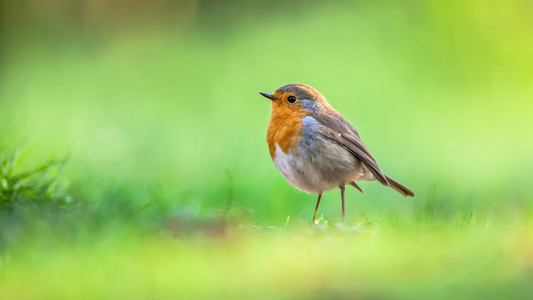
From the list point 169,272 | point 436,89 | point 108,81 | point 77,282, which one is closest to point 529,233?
point 169,272

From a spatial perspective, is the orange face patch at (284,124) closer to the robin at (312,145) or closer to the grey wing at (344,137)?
the robin at (312,145)

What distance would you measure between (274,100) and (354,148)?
71 cm

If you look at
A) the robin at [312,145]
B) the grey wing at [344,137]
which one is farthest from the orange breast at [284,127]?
the grey wing at [344,137]

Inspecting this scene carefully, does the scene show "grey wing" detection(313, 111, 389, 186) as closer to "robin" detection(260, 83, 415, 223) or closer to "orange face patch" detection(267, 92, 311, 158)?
"robin" detection(260, 83, 415, 223)

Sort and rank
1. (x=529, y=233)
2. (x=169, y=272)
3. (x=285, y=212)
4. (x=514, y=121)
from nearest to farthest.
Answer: (x=169, y=272) → (x=529, y=233) → (x=285, y=212) → (x=514, y=121)

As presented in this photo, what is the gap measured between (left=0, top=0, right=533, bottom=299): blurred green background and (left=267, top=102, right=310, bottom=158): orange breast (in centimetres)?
52

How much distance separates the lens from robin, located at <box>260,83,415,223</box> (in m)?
5.17

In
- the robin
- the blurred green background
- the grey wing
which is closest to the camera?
the blurred green background

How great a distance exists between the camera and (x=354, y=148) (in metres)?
5.38

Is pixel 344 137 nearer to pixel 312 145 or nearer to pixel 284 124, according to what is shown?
pixel 312 145

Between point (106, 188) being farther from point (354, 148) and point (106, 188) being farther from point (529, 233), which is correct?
point (529, 233)

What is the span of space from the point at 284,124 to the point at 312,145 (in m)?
0.28

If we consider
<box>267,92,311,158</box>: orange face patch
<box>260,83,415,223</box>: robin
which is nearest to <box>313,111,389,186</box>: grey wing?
<box>260,83,415,223</box>: robin

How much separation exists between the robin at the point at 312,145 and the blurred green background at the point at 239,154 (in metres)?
0.34
